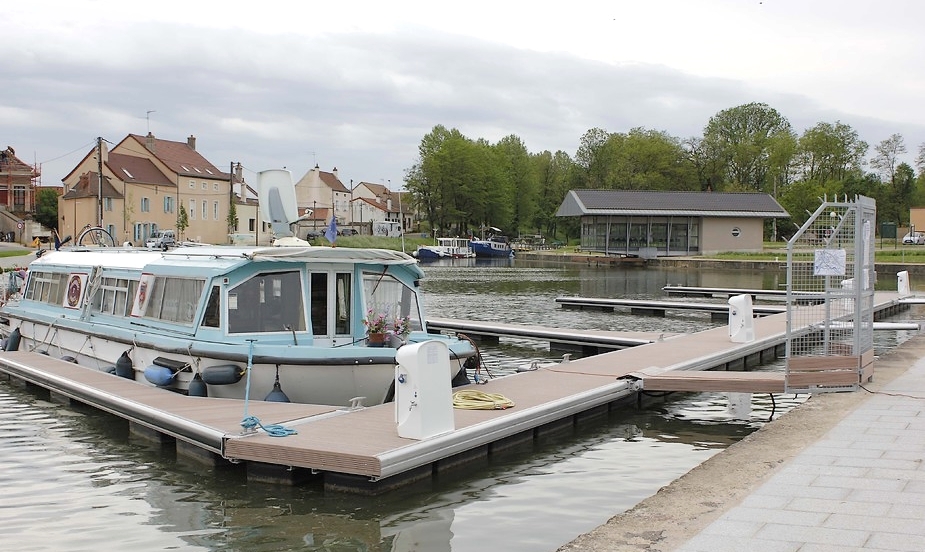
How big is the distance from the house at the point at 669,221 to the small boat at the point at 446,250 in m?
15.7

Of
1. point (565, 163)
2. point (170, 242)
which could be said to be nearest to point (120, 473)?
point (170, 242)


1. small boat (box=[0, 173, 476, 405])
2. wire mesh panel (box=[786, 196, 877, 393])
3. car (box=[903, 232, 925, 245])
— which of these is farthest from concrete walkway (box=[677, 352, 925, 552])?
car (box=[903, 232, 925, 245])

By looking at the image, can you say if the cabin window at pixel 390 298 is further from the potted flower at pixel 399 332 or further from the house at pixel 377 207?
the house at pixel 377 207

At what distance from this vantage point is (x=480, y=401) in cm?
1219

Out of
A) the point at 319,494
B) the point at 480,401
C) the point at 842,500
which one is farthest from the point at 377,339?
the point at 842,500

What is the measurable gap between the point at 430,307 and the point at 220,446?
24768mm

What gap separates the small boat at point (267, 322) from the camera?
12797 millimetres

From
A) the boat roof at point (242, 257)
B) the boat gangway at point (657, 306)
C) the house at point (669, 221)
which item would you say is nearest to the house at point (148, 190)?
the house at point (669, 221)

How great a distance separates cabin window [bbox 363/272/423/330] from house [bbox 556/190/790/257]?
203ft

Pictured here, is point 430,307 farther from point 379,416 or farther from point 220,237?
point 220,237

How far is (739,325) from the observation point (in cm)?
1922

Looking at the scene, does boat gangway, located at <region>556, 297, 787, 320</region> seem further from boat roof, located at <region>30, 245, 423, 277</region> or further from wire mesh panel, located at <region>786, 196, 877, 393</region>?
boat roof, located at <region>30, 245, 423, 277</region>

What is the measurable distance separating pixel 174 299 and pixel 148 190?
63.3 m

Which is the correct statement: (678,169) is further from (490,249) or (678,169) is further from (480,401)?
(480,401)
